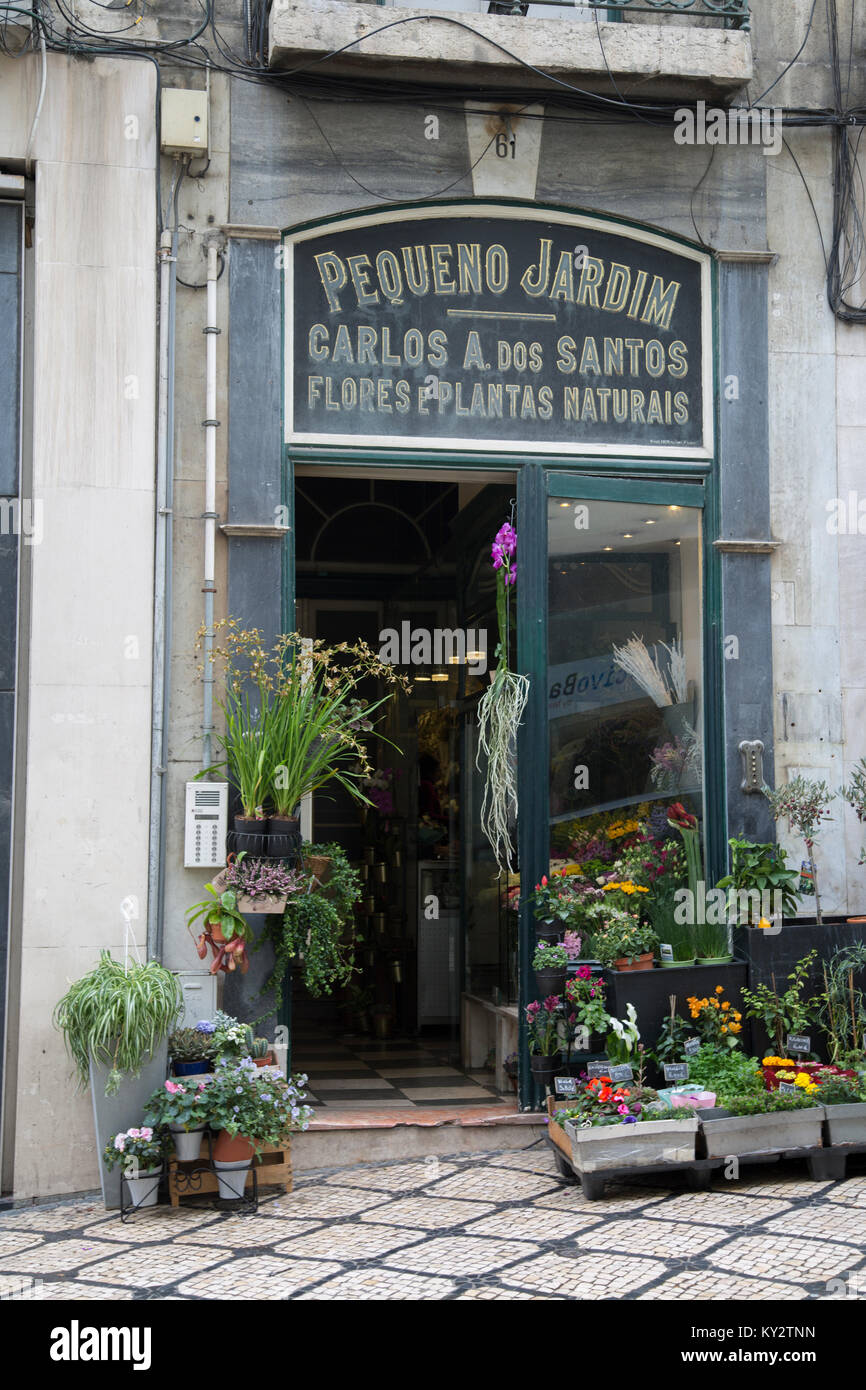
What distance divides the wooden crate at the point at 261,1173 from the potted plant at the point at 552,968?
4.97 ft

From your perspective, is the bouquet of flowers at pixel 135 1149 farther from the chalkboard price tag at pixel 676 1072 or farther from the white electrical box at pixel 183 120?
the white electrical box at pixel 183 120

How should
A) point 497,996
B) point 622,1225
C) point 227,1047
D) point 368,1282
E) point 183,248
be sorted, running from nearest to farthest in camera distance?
point 368,1282 → point 622,1225 → point 227,1047 → point 183,248 → point 497,996

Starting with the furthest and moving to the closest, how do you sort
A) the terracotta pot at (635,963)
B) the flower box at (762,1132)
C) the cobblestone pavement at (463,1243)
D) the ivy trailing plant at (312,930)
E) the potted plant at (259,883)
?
1. the terracotta pot at (635,963)
2. the ivy trailing plant at (312,930)
3. the potted plant at (259,883)
4. the flower box at (762,1132)
5. the cobblestone pavement at (463,1243)

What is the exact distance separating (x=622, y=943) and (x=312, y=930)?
1.54 m

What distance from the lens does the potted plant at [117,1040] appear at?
20.2 ft

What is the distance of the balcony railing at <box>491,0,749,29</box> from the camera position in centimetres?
737

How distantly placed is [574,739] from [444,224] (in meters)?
2.93

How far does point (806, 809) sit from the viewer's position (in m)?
7.26

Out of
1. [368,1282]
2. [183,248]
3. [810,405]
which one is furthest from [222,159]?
[368,1282]

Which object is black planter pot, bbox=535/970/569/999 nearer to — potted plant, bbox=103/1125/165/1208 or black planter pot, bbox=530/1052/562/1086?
black planter pot, bbox=530/1052/562/1086

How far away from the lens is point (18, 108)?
6.92 meters

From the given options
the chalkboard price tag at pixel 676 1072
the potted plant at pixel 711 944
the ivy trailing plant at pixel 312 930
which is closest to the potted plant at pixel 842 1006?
the potted plant at pixel 711 944

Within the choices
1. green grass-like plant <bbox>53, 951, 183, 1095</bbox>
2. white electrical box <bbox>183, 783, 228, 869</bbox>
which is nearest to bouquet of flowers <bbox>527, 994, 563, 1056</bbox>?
white electrical box <bbox>183, 783, 228, 869</bbox>

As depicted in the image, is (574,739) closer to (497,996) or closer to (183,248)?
(497,996)
